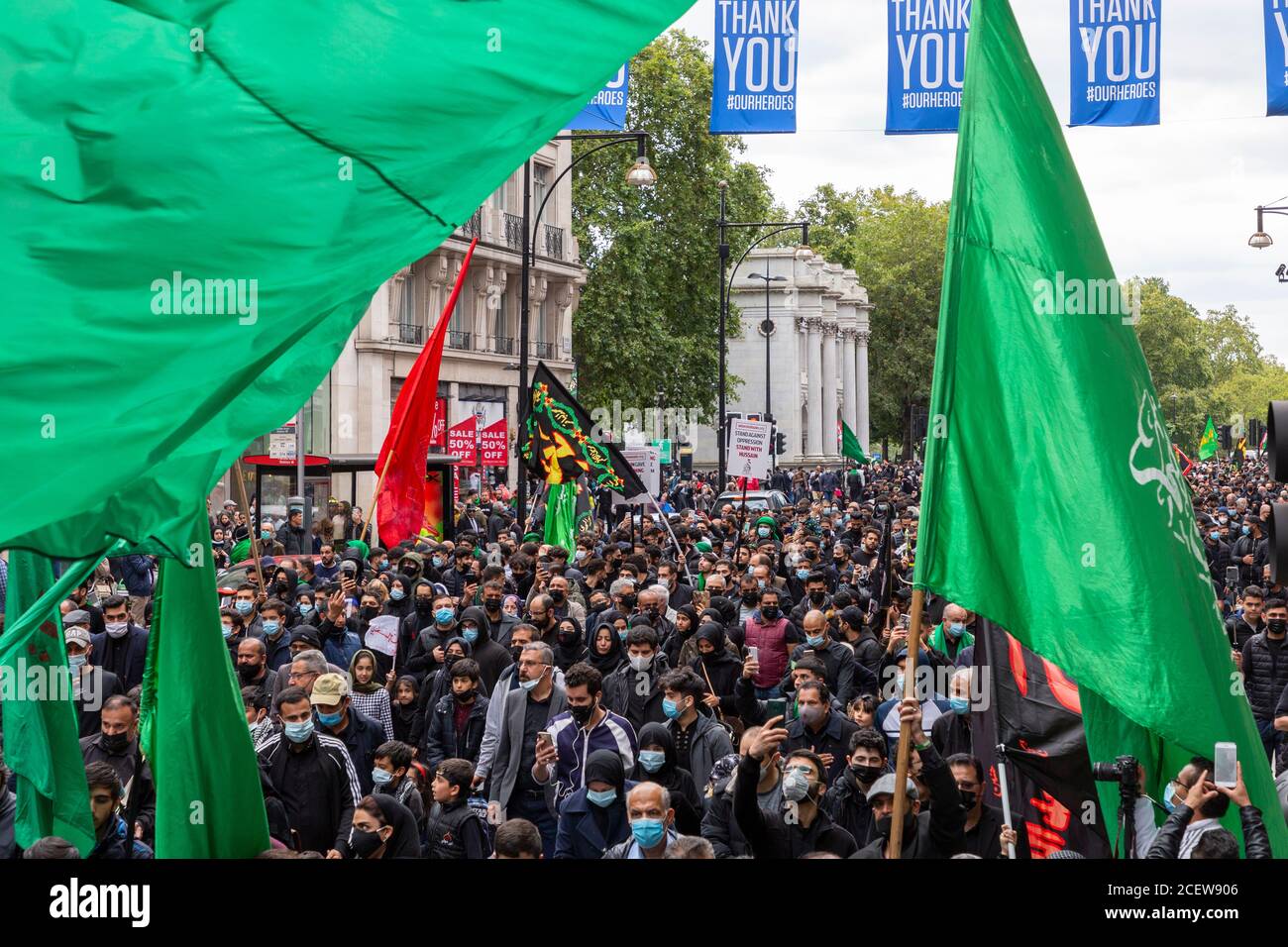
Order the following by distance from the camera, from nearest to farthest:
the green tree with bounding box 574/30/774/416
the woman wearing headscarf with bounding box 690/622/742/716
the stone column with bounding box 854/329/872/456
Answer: the woman wearing headscarf with bounding box 690/622/742/716, the green tree with bounding box 574/30/774/416, the stone column with bounding box 854/329/872/456

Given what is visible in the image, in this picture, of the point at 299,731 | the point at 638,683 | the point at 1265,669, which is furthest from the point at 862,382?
the point at 299,731

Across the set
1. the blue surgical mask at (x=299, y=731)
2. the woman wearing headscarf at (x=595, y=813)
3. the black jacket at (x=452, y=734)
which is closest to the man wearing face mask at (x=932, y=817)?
the woman wearing headscarf at (x=595, y=813)

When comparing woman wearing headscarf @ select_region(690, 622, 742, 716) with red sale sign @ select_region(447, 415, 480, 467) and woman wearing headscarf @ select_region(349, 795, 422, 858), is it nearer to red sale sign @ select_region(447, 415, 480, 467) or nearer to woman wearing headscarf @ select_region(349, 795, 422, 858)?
woman wearing headscarf @ select_region(349, 795, 422, 858)

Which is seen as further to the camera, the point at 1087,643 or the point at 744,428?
the point at 744,428

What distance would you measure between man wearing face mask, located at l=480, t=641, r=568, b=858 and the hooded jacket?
196 cm

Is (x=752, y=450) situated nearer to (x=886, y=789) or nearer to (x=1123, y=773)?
(x=886, y=789)

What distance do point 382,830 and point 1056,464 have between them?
121 inches

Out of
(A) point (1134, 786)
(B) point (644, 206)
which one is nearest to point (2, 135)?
(A) point (1134, 786)

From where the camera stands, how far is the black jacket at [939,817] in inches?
238

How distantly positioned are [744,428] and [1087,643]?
17.0m

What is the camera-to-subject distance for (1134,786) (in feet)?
15.5

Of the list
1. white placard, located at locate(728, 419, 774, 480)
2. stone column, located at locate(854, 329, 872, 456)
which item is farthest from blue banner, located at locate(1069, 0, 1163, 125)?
stone column, located at locate(854, 329, 872, 456)

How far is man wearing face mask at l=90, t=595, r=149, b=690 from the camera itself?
10.7 metres
